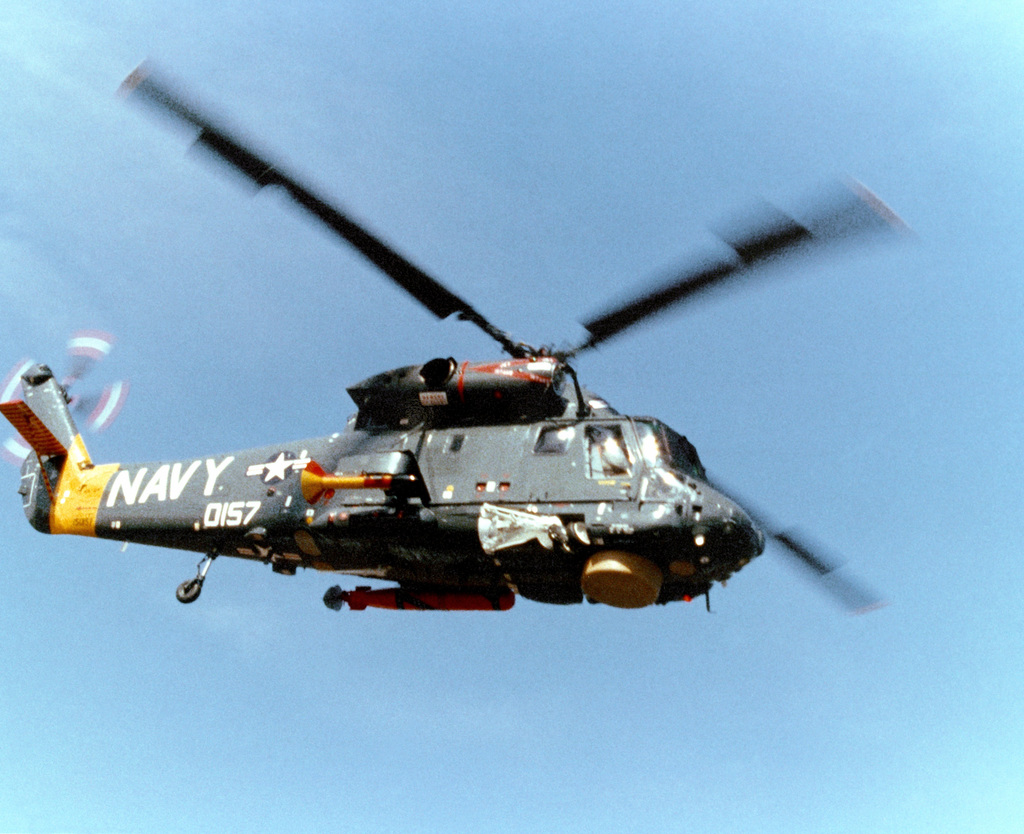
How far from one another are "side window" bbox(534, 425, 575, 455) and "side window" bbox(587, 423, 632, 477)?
32 centimetres

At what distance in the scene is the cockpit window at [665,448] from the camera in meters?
13.2

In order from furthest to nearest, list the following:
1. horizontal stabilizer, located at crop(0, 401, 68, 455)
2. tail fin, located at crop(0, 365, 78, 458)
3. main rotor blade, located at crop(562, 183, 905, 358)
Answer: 1. tail fin, located at crop(0, 365, 78, 458)
2. horizontal stabilizer, located at crop(0, 401, 68, 455)
3. main rotor blade, located at crop(562, 183, 905, 358)

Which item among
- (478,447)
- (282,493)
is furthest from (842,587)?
(282,493)

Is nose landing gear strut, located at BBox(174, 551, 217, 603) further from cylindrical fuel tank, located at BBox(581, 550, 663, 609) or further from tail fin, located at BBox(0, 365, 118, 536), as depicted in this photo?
cylindrical fuel tank, located at BBox(581, 550, 663, 609)

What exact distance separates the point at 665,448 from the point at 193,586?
8.28 m

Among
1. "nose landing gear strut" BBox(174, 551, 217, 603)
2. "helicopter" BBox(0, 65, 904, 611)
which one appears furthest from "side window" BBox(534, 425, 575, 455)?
"nose landing gear strut" BBox(174, 551, 217, 603)

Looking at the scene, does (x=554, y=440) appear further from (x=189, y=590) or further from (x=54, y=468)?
(x=54, y=468)

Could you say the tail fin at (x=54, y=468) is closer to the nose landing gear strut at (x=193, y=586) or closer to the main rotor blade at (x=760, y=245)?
the nose landing gear strut at (x=193, y=586)

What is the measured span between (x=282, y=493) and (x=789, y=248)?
878 cm

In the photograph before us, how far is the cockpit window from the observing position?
43.2 ft

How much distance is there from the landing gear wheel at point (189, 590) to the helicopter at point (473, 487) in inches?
1.3

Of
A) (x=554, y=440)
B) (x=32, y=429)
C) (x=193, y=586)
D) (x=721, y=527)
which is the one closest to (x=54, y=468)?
(x=32, y=429)

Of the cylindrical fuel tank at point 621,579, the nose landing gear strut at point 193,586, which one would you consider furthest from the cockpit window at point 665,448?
the nose landing gear strut at point 193,586

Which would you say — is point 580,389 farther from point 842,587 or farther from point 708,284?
point 842,587
